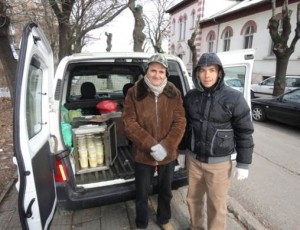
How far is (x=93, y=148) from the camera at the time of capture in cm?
354

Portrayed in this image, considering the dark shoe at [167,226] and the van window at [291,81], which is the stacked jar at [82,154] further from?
the van window at [291,81]


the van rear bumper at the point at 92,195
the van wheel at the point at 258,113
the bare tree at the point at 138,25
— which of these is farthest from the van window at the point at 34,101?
the bare tree at the point at 138,25

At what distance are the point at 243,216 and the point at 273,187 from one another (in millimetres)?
1142

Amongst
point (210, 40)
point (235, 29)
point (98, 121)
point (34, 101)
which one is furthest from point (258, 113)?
point (210, 40)

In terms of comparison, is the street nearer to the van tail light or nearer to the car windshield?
the van tail light

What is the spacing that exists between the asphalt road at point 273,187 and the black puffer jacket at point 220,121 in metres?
1.40

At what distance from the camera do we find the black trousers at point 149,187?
2.72m

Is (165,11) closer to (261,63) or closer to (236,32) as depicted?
(236,32)

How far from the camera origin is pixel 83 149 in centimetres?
347

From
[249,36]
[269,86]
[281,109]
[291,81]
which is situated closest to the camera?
[281,109]

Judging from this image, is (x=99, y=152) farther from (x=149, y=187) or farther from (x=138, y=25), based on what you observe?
(x=138, y=25)

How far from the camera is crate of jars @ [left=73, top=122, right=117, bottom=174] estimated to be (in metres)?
3.45

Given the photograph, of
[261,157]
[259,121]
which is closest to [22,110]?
[261,157]

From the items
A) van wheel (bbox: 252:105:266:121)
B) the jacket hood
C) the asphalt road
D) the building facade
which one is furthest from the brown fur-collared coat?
the building facade
